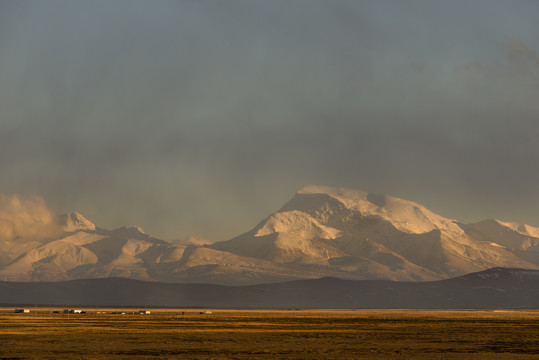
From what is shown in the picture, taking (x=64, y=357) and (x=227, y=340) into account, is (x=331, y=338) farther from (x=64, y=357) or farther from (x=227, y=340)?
(x=64, y=357)

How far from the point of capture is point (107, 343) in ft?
332

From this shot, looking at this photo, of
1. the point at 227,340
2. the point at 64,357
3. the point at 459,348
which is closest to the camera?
the point at 64,357

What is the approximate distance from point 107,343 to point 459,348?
4100 centimetres

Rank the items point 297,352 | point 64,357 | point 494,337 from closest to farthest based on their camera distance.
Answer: point 64,357
point 297,352
point 494,337

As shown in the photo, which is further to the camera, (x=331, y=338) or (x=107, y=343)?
(x=331, y=338)

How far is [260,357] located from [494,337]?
5175 cm

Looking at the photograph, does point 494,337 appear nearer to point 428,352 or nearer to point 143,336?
point 428,352

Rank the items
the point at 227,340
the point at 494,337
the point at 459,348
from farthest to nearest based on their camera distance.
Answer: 1. the point at 494,337
2. the point at 227,340
3. the point at 459,348

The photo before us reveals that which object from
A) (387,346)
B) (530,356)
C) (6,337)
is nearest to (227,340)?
(387,346)

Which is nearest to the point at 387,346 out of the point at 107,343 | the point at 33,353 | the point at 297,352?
the point at 297,352

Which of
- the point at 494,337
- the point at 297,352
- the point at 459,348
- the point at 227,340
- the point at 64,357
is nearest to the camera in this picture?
the point at 64,357

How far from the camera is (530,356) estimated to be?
8631 centimetres

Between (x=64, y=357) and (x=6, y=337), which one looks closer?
(x=64, y=357)

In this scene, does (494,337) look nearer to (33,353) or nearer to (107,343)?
(107,343)
